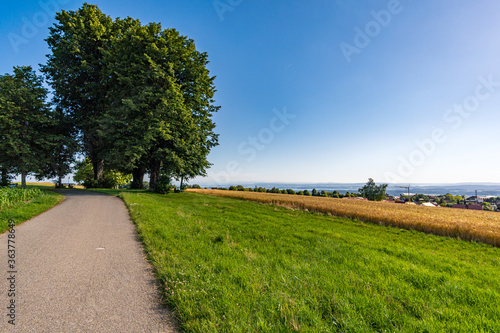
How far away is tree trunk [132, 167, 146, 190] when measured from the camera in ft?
95.6

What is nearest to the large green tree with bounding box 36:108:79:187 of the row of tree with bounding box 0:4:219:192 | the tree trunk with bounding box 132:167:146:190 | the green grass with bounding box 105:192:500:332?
the row of tree with bounding box 0:4:219:192

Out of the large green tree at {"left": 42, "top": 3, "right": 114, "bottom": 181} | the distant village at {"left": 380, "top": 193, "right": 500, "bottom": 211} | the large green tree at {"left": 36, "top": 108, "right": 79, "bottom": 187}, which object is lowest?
the distant village at {"left": 380, "top": 193, "right": 500, "bottom": 211}

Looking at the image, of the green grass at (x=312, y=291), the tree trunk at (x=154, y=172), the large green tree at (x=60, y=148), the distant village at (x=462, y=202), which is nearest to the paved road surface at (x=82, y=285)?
the green grass at (x=312, y=291)

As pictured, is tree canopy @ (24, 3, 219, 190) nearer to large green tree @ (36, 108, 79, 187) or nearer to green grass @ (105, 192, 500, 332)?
large green tree @ (36, 108, 79, 187)

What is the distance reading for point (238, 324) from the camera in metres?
2.57

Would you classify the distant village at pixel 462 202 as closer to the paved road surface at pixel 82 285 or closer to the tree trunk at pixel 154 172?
the tree trunk at pixel 154 172

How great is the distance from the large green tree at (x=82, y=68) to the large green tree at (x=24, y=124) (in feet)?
8.79

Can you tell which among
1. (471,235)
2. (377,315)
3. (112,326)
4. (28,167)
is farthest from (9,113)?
(471,235)

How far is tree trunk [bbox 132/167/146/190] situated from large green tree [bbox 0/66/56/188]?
9.87 metres

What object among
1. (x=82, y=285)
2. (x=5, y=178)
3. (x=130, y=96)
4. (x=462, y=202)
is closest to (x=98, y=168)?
(x=5, y=178)

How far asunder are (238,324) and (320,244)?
5.42 metres

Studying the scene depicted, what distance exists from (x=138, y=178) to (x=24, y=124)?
1426cm

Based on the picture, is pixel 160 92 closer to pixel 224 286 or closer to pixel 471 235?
pixel 224 286

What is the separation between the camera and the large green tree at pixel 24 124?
22844 mm
